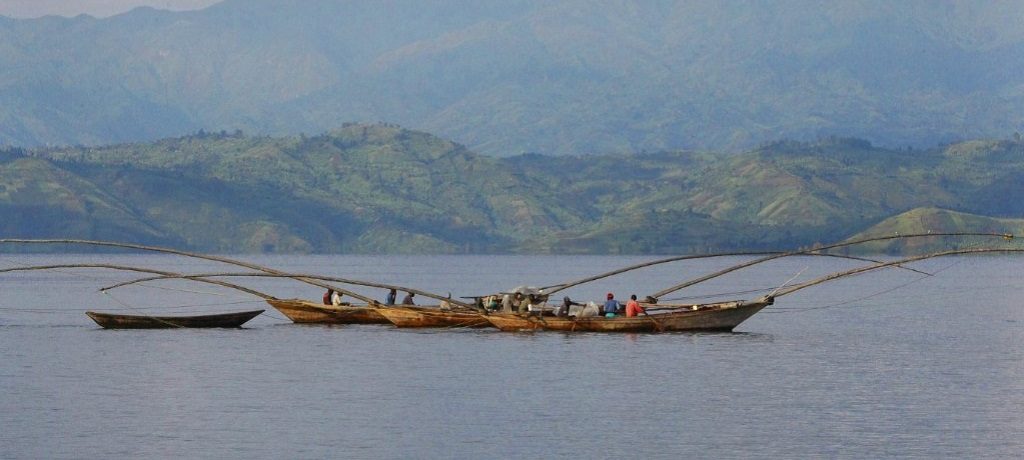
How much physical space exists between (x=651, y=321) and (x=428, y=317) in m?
13.0

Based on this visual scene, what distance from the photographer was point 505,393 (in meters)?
62.9

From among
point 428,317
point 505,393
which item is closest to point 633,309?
point 428,317

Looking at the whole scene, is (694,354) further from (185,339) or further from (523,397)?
(185,339)

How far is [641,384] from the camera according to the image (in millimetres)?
65625

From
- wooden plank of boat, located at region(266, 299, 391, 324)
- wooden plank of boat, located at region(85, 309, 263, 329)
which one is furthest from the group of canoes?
wooden plank of boat, located at region(85, 309, 263, 329)

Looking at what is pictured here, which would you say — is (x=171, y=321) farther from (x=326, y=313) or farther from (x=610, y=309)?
(x=610, y=309)

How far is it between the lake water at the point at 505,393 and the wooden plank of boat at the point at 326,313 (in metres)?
0.78

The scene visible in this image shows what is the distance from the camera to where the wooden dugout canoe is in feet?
277

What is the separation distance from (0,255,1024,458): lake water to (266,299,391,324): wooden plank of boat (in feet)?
2.57

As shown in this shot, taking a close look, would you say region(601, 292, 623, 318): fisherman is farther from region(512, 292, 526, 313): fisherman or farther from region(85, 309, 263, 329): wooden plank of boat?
region(85, 309, 263, 329): wooden plank of boat

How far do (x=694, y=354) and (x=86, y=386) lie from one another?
96.3ft

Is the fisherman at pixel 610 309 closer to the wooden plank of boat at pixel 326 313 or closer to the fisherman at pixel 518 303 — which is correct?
the fisherman at pixel 518 303

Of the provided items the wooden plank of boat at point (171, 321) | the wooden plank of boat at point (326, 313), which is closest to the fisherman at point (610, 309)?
the wooden plank of boat at point (326, 313)

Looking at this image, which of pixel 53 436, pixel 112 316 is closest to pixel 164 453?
pixel 53 436
